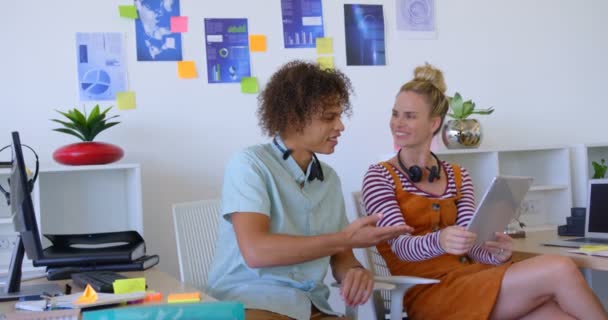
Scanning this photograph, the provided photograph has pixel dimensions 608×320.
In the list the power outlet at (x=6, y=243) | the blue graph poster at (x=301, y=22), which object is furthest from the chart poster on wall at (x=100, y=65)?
the blue graph poster at (x=301, y=22)

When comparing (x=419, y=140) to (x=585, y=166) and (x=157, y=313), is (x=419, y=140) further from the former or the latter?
(x=157, y=313)

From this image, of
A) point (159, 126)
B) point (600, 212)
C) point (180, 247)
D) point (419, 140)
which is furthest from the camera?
point (159, 126)

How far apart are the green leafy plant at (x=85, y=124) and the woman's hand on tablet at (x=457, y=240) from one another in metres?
1.36

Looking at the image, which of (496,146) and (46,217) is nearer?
(46,217)

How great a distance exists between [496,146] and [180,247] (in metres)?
1.91

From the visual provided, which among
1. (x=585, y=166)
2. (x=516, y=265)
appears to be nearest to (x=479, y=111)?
(x=585, y=166)

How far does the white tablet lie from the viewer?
2.12 metres

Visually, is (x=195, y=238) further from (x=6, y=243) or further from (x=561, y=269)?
(x=561, y=269)

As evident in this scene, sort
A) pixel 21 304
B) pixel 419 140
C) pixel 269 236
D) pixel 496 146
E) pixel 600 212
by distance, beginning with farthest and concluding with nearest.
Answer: pixel 496 146, pixel 600 212, pixel 419 140, pixel 269 236, pixel 21 304

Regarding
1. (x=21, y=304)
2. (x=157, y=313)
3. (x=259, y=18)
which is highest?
(x=259, y=18)

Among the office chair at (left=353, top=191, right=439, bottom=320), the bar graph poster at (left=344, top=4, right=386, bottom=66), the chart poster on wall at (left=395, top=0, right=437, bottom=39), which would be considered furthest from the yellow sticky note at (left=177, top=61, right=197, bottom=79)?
the chart poster on wall at (left=395, top=0, right=437, bottom=39)

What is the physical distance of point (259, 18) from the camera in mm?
3174

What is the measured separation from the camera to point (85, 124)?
8.89 feet

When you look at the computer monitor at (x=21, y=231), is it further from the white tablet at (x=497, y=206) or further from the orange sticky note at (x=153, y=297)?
the white tablet at (x=497, y=206)
